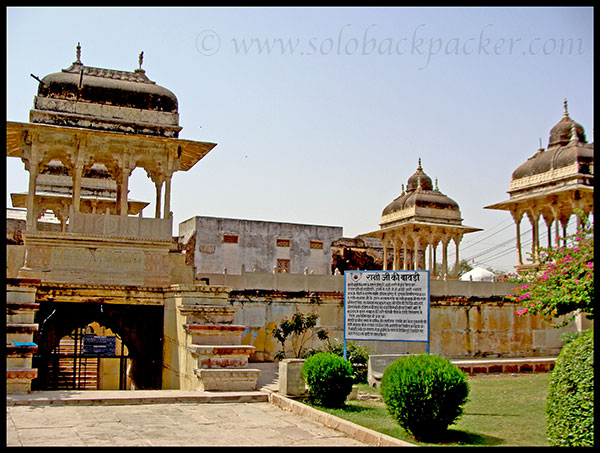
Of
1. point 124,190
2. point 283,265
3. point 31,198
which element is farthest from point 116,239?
point 283,265

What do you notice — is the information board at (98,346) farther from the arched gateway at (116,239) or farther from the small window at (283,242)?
the small window at (283,242)

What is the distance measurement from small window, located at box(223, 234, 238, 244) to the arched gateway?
59.6 feet

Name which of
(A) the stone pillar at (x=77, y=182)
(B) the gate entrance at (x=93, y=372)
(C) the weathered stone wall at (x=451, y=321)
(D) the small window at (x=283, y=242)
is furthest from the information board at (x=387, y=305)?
(D) the small window at (x=283, y=242)

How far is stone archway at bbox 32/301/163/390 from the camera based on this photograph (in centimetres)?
1706

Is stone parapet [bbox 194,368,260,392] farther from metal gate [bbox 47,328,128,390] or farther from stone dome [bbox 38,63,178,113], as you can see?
stone dome [bbox 38,63,178,113]

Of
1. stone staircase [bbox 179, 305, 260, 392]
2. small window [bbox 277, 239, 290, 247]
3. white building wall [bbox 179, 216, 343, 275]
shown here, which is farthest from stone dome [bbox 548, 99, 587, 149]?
stone staircase [bbox 179, 305, 260, 392]

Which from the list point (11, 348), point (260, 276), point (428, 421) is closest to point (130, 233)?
point (260, 276)

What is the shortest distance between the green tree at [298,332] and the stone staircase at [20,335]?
23.3 ft

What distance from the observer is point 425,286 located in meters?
12.4

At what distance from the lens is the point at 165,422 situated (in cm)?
955

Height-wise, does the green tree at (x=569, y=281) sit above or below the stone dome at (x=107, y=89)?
below

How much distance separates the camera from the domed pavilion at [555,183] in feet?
92.3

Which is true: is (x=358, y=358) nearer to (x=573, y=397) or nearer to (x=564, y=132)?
(x=573, y=397)

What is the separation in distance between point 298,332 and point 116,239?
5.43 metres
